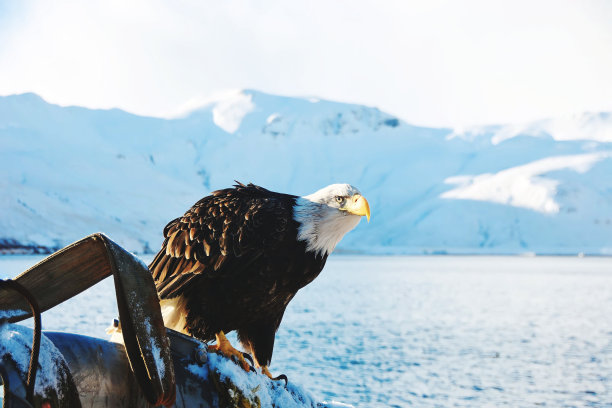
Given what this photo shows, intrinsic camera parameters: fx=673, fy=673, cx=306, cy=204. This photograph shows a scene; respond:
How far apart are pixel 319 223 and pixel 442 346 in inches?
772

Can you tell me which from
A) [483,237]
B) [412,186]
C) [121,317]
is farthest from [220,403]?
[412,186]

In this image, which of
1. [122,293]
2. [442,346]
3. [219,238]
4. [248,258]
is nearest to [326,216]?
[248,258]

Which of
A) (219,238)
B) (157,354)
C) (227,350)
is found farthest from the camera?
(219,238)

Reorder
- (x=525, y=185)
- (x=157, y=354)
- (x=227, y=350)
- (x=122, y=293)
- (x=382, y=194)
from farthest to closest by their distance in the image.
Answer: (x=382, y=194), (x=525, y=185), (x=227, y=350), (x=157, y=354), (x=122, y=293)

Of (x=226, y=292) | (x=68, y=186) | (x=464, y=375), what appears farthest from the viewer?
(x=68, y=186)

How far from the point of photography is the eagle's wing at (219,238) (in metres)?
4.40

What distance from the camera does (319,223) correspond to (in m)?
4.41

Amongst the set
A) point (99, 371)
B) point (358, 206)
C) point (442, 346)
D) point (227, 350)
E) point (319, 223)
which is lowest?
point (442, 346)

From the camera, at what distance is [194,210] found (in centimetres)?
476

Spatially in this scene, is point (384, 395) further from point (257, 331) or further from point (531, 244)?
point (531, 244)

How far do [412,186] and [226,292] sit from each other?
181 metres

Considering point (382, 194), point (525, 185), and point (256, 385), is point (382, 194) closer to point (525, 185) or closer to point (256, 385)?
point (525, 185)

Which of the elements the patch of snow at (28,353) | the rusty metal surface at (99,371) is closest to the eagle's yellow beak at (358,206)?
the rusty metal surface at (99,371)

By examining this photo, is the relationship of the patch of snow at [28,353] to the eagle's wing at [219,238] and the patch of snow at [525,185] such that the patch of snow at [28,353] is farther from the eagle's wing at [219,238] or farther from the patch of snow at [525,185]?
the patch of snow at [525,185]
